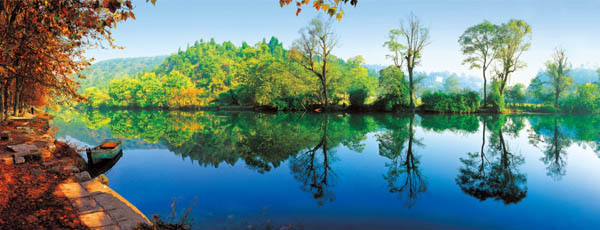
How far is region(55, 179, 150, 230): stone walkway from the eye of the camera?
438cm

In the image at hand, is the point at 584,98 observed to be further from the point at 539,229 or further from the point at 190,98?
the point at 190,98

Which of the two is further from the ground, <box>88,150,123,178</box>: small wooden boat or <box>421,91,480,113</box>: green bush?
<box>421,91,480,113</box>: green bush

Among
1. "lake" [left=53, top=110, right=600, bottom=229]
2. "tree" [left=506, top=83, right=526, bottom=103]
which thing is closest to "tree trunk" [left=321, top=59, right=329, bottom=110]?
"tree" [left=506, top=83, right=526, bottom=103]

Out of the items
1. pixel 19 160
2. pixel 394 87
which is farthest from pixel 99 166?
pixel 394 87

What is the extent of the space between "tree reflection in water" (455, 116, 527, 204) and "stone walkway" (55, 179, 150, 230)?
288 inches

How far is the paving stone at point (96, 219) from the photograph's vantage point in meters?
4.30

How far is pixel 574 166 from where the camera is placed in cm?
1000

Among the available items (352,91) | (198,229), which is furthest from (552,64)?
(198,229)

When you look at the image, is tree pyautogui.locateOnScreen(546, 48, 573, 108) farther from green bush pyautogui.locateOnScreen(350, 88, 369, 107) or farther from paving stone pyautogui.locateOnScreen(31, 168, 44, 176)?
paving stone pyautogui.locateOnScreen(31, 168, 44, 176)

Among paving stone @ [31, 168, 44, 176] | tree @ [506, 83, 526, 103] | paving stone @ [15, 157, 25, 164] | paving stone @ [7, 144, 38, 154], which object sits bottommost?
paving stone @ [31, 168, 44, 176]

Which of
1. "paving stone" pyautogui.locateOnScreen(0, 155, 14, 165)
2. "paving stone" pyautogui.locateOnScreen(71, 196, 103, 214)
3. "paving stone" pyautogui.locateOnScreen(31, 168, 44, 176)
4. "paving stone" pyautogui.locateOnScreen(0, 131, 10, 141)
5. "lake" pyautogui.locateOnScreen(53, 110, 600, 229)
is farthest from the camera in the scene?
"paving stone" pyautogui.locateOnScreen(0, 131, 10, 141)

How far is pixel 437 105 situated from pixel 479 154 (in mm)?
29335

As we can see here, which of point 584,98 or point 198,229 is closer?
point 198,229

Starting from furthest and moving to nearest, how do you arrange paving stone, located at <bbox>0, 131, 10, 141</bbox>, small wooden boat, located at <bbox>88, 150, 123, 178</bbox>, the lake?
1. paving stone, located at <bbox>0, 131, 10, 141</bbox>
2. small wooden boat, located at <bbox>88, 150, 123, 178</bbox>
3. the lake
